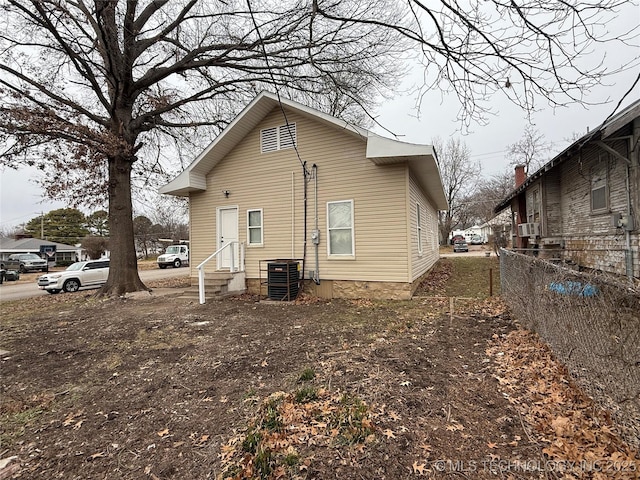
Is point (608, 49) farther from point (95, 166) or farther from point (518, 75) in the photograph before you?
point (95, 166)

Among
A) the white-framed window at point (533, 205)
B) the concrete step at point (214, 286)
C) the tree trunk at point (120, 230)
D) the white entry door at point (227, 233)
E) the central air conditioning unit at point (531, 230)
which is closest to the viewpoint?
the concrete step at point (214, 286)

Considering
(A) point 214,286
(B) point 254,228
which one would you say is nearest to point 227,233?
(B) point 254,228

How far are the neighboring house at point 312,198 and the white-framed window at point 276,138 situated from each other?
3cm

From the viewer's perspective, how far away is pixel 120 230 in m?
10.7

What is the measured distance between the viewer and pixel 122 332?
6113 millimetres

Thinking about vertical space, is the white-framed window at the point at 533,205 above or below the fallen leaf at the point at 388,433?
above

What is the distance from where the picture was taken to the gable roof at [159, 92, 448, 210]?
300 inches

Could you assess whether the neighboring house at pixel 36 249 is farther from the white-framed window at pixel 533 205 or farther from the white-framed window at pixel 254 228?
the white-framed window at pixel 533 205

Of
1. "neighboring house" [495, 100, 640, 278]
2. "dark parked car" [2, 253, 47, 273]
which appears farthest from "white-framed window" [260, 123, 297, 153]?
"dark parked car" [2, 253, 47, 273]

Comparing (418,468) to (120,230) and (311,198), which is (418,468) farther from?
(120,230)

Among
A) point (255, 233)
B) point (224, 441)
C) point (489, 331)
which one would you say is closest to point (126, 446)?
point (224, 441)

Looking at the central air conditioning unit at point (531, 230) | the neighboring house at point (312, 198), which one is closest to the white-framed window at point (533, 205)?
the central air conditioning unit at point (531, 230)

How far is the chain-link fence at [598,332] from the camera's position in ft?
7.09

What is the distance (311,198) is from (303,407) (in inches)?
275
